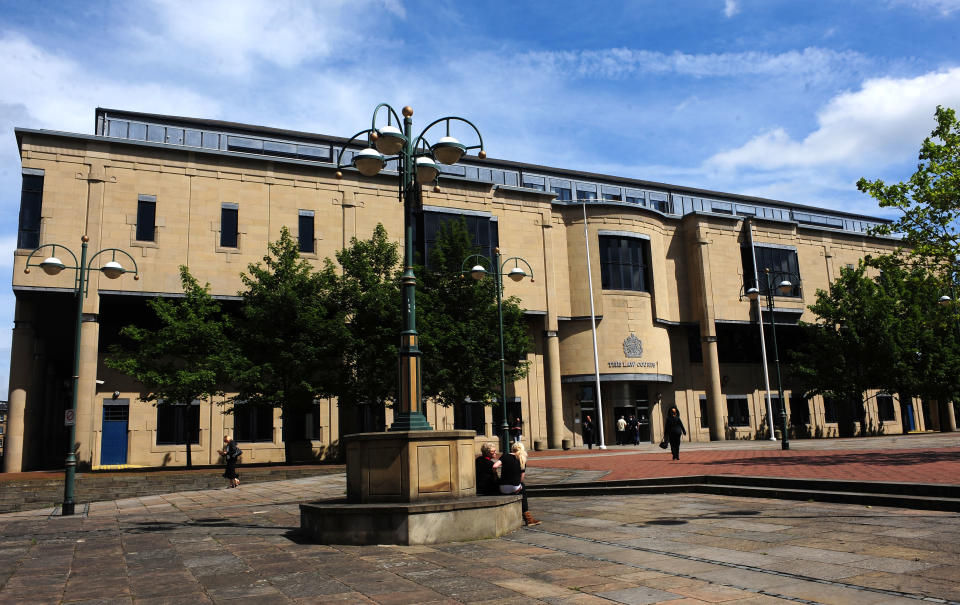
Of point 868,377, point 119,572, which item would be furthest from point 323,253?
point 868,377

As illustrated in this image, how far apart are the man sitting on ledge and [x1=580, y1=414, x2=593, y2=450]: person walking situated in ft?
86.1

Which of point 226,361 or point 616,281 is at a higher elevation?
point 616,281

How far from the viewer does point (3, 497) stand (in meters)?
19.8

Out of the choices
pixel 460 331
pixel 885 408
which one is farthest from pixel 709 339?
pixel 460 331

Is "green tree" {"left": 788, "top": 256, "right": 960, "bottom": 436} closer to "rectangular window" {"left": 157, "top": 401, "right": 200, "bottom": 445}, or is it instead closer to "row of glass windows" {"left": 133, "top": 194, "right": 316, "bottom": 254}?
"row of glass windows" {"left": 133, "top": 194, "right": 316, "bottom": 254}

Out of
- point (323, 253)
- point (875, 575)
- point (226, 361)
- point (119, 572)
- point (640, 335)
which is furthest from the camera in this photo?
point (640, 335)

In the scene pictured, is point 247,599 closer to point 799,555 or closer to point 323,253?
point 799,555

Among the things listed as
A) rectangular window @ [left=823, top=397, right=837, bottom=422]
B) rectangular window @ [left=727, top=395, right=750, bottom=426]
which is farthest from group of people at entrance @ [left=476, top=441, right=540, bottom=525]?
rectangular window @ [left=823, top=397, right=837, bottom=422]

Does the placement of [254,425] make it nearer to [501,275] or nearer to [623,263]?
[501,275]

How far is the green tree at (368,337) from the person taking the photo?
91.5 feet

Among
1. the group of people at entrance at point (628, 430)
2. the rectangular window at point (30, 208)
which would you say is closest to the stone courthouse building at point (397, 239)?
the rectangular window at point (30, 208)

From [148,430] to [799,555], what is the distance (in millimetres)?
30775

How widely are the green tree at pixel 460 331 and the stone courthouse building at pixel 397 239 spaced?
376 cm

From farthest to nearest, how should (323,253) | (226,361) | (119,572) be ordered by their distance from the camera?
(323,253) < (226,361) < (119,572)
